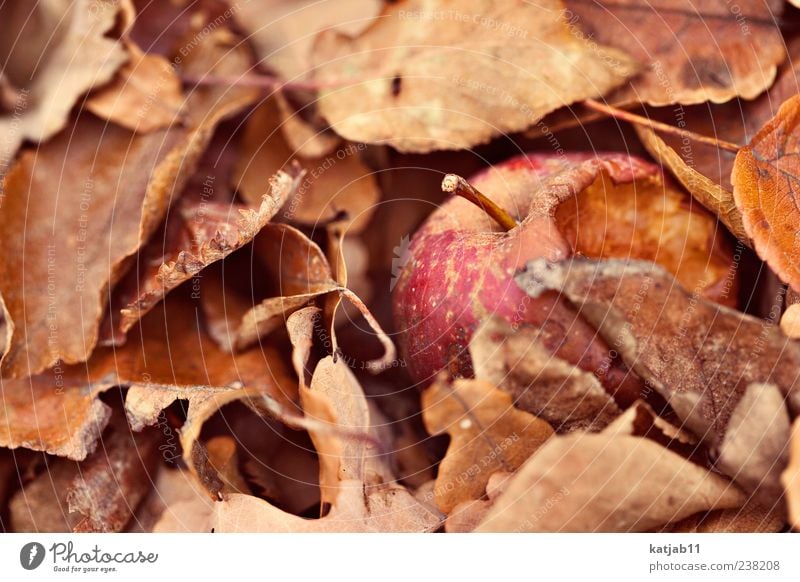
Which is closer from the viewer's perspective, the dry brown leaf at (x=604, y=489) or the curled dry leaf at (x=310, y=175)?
the dry brown leaf at (x=604, y=489)

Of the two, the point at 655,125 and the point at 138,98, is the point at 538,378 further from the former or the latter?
the point at 138,98

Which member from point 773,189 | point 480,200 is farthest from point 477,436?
point 773,189

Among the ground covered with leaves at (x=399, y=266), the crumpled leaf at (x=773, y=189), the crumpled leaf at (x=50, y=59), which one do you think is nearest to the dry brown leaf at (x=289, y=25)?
the ground covered with leaves at (x=399, y=266)

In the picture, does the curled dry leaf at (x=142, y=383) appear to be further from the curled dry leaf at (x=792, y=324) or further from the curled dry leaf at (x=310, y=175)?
the curled dry leaf at (x=792, y=324)

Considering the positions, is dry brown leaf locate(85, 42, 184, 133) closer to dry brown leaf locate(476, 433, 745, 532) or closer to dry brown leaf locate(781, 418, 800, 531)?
dry brown leaf locate(476, 433, 745, 532)

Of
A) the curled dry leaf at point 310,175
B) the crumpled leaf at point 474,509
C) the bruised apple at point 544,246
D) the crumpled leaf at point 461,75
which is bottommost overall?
the crumpled leaf at point 474,509

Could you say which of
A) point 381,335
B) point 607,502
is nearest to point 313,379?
point 381,335
